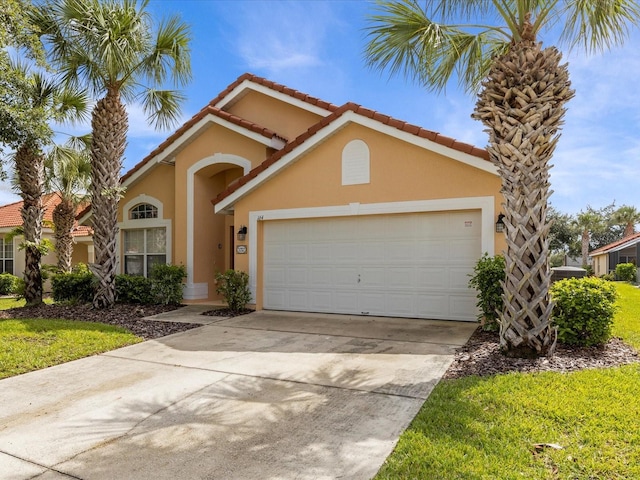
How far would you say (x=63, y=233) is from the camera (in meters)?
18.7

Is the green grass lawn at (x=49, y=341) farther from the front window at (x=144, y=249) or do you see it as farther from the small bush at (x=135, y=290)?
the front window at (x=144, y=249)

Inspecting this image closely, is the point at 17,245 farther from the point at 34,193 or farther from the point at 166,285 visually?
the point at 166,285

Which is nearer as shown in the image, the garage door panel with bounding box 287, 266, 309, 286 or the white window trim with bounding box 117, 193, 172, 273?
the garage door panel with bounding box 287, 266, 309, 286

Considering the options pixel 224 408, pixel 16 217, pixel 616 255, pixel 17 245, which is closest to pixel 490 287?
pixel 224 408

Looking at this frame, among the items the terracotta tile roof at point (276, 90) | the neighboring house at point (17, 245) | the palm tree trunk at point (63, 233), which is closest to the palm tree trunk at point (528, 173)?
the terracotta tile roof at point (276, 90)

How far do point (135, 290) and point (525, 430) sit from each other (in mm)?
11968

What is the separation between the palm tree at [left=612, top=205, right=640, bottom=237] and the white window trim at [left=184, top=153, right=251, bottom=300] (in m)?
47.9

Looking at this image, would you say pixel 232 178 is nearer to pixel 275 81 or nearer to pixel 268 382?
pixel 275 81

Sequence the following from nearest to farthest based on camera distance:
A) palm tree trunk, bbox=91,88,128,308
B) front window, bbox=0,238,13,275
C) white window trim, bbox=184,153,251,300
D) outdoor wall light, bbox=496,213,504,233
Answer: outdoor wall light, bbox=496,213,504,233 → palm tree trunk, bbox=91,88,128,308 → white window trim, bbox=184,153,251,300 → front window, bbox=0,238,13,275

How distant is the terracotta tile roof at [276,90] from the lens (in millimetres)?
13844

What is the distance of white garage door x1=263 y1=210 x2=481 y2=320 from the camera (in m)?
9.74

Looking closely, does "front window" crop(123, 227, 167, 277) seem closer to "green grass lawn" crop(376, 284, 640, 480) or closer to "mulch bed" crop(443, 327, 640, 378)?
"mulch bed" crop(443, 327, 640, 378)

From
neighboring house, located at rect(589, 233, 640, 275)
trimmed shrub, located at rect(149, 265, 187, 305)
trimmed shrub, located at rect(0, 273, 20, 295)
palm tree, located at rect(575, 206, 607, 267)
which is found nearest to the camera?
trimmed shrub, located at rect(149, 265, 187, 305)

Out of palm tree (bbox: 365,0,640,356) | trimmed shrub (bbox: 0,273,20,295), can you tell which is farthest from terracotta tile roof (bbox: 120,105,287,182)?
trimmed shrub (bbox: 0,273,20,295)
